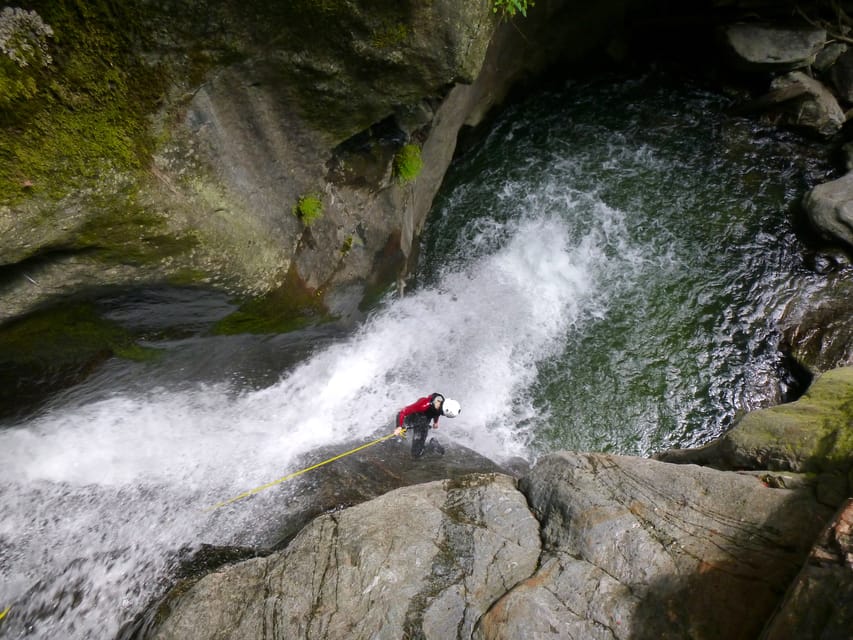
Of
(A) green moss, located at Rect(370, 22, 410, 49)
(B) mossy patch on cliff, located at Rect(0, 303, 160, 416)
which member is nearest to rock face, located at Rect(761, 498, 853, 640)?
(A) green moss, located at Rect(370, 22, 410, 49)

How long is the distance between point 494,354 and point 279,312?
4689 mm

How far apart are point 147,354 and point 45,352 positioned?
4.10ft

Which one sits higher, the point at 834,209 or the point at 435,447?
the point at 834,209

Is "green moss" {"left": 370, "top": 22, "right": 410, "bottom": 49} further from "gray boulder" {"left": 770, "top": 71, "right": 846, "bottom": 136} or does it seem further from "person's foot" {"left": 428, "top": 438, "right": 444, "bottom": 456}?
"gray boulder" {"left": 770, "top": 71, "right": 846, "bottom": 136}

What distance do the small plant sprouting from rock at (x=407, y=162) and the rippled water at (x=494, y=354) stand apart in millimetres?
2674

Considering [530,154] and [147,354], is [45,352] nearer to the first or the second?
[147,354]

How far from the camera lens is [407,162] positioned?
9.52m

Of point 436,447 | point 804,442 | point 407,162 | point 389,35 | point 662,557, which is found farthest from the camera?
point 407,162

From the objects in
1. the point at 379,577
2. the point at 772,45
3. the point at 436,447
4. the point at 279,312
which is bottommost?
the point at 436,447

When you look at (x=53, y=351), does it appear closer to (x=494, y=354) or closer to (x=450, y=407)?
(x=450, y=407)

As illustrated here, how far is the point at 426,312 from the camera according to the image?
450 inches

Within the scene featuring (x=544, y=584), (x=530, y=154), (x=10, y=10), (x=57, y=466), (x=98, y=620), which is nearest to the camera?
(x=10, y=10)

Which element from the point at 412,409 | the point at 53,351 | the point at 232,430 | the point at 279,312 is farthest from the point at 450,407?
the point at 53,351

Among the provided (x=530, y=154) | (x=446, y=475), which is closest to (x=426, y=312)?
(x=446, y=475)
